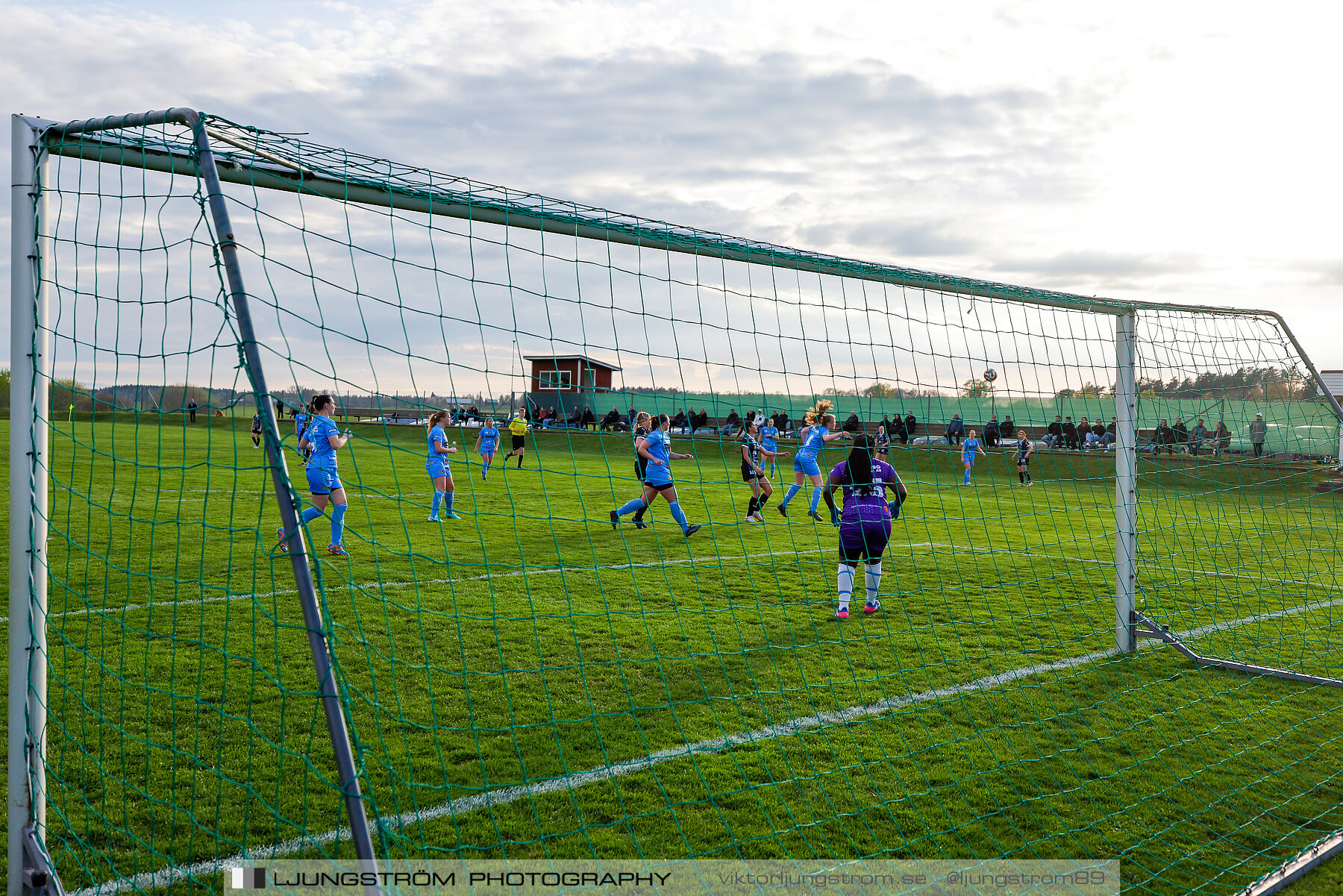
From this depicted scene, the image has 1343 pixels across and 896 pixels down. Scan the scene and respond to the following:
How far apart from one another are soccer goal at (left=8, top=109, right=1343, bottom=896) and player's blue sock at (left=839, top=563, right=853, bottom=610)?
0.07 metres

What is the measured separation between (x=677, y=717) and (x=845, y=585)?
2.90 metres

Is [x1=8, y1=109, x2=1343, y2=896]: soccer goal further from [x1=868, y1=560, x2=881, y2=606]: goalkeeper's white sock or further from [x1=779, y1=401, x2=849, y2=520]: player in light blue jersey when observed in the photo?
[x1=779, y1=401, x2=849, y2=520]: player in light blue jersey

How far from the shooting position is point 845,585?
7.45m

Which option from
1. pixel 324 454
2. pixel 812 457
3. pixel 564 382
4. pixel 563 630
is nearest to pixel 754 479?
pixel 812 457

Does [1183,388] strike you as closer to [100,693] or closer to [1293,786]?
[1293,786]

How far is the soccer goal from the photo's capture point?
10.6 feet

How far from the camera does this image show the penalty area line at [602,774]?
3258mm

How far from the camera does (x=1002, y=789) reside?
4207mm

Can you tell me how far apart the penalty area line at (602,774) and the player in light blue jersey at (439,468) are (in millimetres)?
7562

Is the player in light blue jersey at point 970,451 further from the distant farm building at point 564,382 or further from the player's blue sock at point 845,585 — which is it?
the distant farm building at point 564,382

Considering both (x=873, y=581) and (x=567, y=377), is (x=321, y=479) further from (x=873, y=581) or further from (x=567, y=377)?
(x=873, y=581)

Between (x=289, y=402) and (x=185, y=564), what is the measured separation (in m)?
6.91

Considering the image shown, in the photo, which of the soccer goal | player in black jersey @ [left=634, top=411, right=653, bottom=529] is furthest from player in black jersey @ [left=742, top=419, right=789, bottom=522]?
the soccer goal

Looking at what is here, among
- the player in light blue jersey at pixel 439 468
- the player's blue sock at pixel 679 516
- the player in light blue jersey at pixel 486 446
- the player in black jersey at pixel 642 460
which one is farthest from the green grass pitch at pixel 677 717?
Answer: the player in light blue jersey at pixel 486 446
